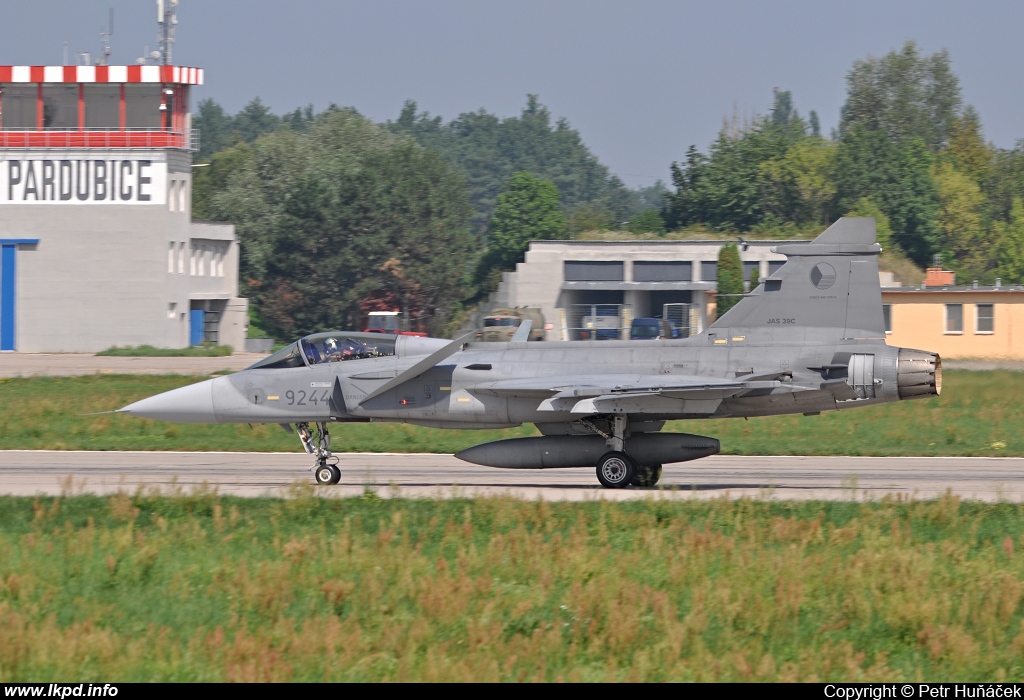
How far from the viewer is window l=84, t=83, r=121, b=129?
2137 inches

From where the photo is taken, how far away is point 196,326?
59375 millimetres

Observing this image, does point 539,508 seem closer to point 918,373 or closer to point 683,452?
point 683,452

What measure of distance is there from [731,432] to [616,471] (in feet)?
35.1

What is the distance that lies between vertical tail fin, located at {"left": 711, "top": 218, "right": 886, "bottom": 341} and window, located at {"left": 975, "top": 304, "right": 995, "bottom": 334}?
35383mm

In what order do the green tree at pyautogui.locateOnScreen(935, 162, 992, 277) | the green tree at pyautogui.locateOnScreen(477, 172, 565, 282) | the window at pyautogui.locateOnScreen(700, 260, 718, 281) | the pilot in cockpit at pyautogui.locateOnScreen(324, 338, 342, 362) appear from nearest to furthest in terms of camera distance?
the pilot in cockpit at pyautogui.locateOnScreen(324, 338, 342, 362) → the window at pyautogui.locateOnScreen(700, 260, 718, 281) → the green tree at pyautogui.locateOnScreen(935, 162, 992, 277) → the green tree at pyautogui.locateOnScreen(477, 172, 565, 282)

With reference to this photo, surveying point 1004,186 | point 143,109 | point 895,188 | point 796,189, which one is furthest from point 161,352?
point 1004,186

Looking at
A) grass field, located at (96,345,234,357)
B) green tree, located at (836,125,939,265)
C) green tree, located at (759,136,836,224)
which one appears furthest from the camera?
green tree, located at (759,136,836,224)

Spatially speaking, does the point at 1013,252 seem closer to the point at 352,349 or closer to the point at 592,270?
the point at 592,270

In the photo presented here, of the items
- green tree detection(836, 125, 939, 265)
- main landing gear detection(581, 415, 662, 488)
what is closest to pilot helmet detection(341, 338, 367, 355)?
main landing gear detection(581, 415, 662, 488)

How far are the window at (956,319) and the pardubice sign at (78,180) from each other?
35353 mm

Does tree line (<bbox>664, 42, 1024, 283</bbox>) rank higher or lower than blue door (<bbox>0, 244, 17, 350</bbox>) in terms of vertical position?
higher

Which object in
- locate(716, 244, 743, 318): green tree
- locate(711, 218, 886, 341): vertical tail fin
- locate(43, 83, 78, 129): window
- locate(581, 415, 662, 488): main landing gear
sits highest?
locate(43, 83, 78, 129): window

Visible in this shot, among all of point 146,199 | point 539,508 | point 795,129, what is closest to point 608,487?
point 539,508

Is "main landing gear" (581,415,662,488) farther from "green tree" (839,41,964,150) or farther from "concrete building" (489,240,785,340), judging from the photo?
"green tree" (839,41,964,150)
